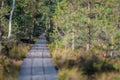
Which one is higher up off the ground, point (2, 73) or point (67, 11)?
point (67, 11)

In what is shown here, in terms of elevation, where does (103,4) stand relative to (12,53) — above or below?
above

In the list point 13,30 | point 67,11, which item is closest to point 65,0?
point 67,11

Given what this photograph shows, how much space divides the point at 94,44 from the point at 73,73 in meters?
7.94

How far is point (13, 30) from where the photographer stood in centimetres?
2727

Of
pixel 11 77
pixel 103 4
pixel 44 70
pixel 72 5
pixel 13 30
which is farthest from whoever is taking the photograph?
pixel 13 30

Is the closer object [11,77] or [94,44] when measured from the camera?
[11,77]

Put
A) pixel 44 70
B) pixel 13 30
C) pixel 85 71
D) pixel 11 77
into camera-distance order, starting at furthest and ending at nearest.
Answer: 1. pixel 13 30
2. pixel 44 70
3. pixel 85 71
4. pixel 11 77

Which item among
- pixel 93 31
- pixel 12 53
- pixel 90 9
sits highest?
pixel 90 9

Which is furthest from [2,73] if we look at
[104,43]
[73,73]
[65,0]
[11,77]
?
[65,0]

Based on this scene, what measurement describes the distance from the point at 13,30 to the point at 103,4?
922 cm

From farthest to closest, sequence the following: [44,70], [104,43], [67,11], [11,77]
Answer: [67,11] → [104,43] → [44,70] → [11,77]

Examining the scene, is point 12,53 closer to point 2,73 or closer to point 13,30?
point 13,30

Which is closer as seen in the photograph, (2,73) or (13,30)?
(2,73)

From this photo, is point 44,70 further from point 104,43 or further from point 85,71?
point 104,43
